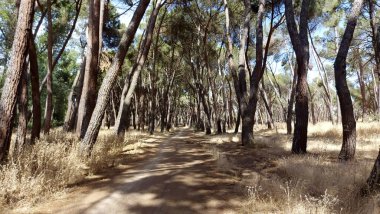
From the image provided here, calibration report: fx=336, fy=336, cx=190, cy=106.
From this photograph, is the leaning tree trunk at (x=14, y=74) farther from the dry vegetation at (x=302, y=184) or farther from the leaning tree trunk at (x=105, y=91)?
the dry vegetation at (x=302, y=184)

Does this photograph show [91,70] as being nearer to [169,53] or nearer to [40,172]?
[40,172]

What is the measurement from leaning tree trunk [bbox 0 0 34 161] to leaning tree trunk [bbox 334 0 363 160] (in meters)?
7.73

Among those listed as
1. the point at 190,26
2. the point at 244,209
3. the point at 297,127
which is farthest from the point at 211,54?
the point at 244,209

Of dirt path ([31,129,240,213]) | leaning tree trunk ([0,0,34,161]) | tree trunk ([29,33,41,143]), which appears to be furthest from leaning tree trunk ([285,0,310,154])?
tree trunk ([29,33,41,143])

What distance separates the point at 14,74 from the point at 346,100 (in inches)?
313

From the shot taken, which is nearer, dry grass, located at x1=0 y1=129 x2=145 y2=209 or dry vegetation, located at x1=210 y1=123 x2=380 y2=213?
dry vegetation, located at x1=210 y1=123 x2=380 y2=213

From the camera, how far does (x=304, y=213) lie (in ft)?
13.7

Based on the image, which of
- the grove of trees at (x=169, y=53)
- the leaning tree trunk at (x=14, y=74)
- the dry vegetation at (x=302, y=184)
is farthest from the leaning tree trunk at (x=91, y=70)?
the dry vegetation at (x=302, y=184)

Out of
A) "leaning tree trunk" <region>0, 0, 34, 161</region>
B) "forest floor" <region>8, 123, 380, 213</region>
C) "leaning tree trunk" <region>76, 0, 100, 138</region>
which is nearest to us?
"forest floor" <region>8, 123, 380, 213</region>

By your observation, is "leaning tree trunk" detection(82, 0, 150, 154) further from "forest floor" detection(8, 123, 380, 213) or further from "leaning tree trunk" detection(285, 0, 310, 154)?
"leaning tree trunk" detection(285, 0, 310, 154)

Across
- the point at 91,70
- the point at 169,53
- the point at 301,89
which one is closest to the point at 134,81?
the point at 91,70

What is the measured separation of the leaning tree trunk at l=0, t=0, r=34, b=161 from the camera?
5875mm

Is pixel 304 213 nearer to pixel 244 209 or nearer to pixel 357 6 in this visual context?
pixel 244 209

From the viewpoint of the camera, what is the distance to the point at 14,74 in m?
6.11
